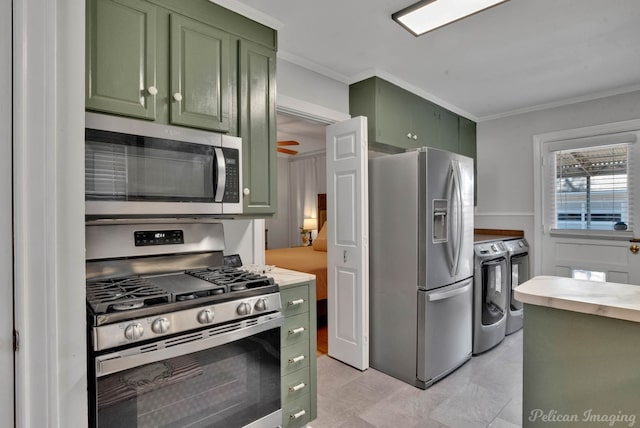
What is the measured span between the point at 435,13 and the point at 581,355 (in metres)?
1.84

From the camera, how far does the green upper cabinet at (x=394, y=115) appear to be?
2.83 metres

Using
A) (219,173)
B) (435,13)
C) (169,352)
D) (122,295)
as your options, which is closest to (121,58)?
(219,173)

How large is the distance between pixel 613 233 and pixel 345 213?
2689 mm

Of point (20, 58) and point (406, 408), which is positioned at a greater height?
point (20, 58)

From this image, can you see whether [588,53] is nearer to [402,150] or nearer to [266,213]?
[402,150]

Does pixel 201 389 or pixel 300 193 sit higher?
pixel 300 193

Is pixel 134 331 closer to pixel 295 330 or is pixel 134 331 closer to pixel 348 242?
pixel 295 330

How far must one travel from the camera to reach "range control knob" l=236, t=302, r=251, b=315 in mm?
1506

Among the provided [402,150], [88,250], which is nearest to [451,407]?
[402,150]

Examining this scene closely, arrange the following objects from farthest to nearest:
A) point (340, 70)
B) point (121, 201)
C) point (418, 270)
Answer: point (340, 70), point (418, 270), point (121, 201)

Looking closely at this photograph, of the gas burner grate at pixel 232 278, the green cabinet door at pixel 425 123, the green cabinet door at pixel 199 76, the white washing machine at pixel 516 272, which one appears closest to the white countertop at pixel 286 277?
the gas burner grate at pixel 232 278

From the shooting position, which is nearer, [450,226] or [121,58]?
[121,58]

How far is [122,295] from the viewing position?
4.39ft

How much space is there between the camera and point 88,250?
1.60m
